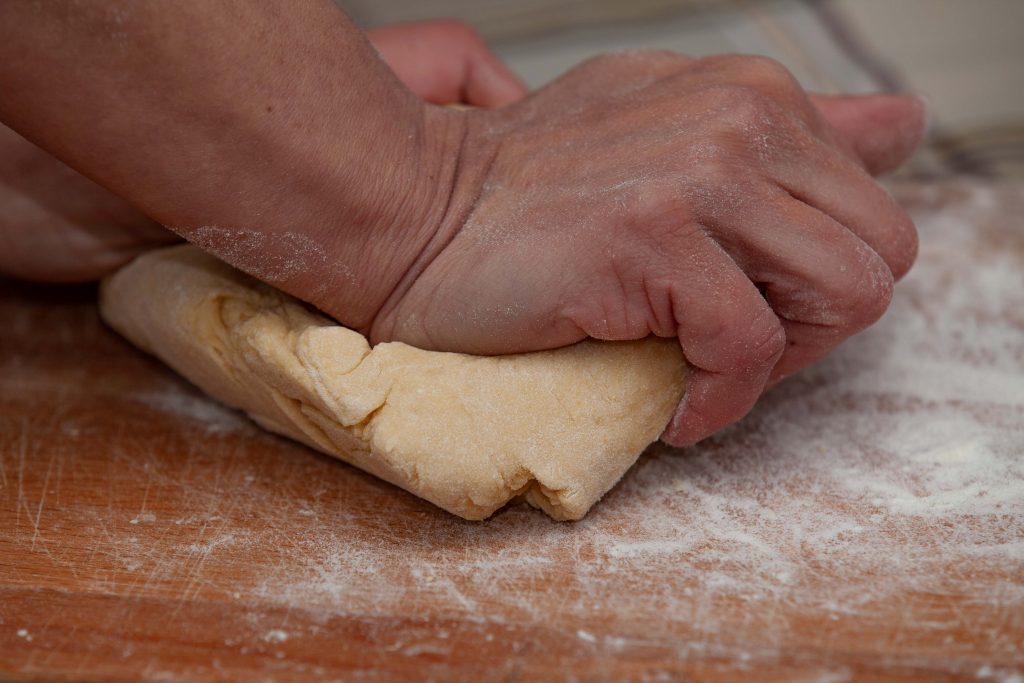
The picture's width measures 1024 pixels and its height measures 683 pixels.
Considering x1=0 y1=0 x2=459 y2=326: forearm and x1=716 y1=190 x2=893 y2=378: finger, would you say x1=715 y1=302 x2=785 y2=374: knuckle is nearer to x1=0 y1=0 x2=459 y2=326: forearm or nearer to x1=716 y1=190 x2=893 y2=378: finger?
x1=716 y1=190 x2=893 y2=378: finger

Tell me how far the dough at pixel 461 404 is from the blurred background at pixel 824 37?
154cm

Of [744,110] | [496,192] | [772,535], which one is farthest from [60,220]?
[772,535]

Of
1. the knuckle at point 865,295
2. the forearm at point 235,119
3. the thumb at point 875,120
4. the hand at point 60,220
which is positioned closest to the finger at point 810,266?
the knuckle at point 865,295

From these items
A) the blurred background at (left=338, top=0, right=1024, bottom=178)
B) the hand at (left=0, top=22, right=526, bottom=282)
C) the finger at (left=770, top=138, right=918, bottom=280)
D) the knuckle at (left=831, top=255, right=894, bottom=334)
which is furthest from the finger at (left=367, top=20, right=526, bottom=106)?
the blurred background at (left=338, top=0, right=1024, bottom=178)

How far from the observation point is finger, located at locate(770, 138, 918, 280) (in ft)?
3.91

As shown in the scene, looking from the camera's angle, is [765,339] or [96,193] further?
[96,193]

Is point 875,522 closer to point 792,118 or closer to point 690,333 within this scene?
point 690,333

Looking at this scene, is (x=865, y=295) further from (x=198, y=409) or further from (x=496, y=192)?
(x=198, y=409)

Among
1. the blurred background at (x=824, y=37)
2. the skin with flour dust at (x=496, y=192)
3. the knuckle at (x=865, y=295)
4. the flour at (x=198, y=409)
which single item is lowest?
the blurred background at (x=824, y=37)

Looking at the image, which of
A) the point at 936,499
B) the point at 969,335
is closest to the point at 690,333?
Answer: the point at 936,499

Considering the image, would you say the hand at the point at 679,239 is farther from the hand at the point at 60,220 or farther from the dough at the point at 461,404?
the hand at the point at 60,220

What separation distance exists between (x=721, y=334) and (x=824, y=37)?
5.73 feet

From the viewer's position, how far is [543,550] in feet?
3.78

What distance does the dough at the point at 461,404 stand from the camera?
1.13m
